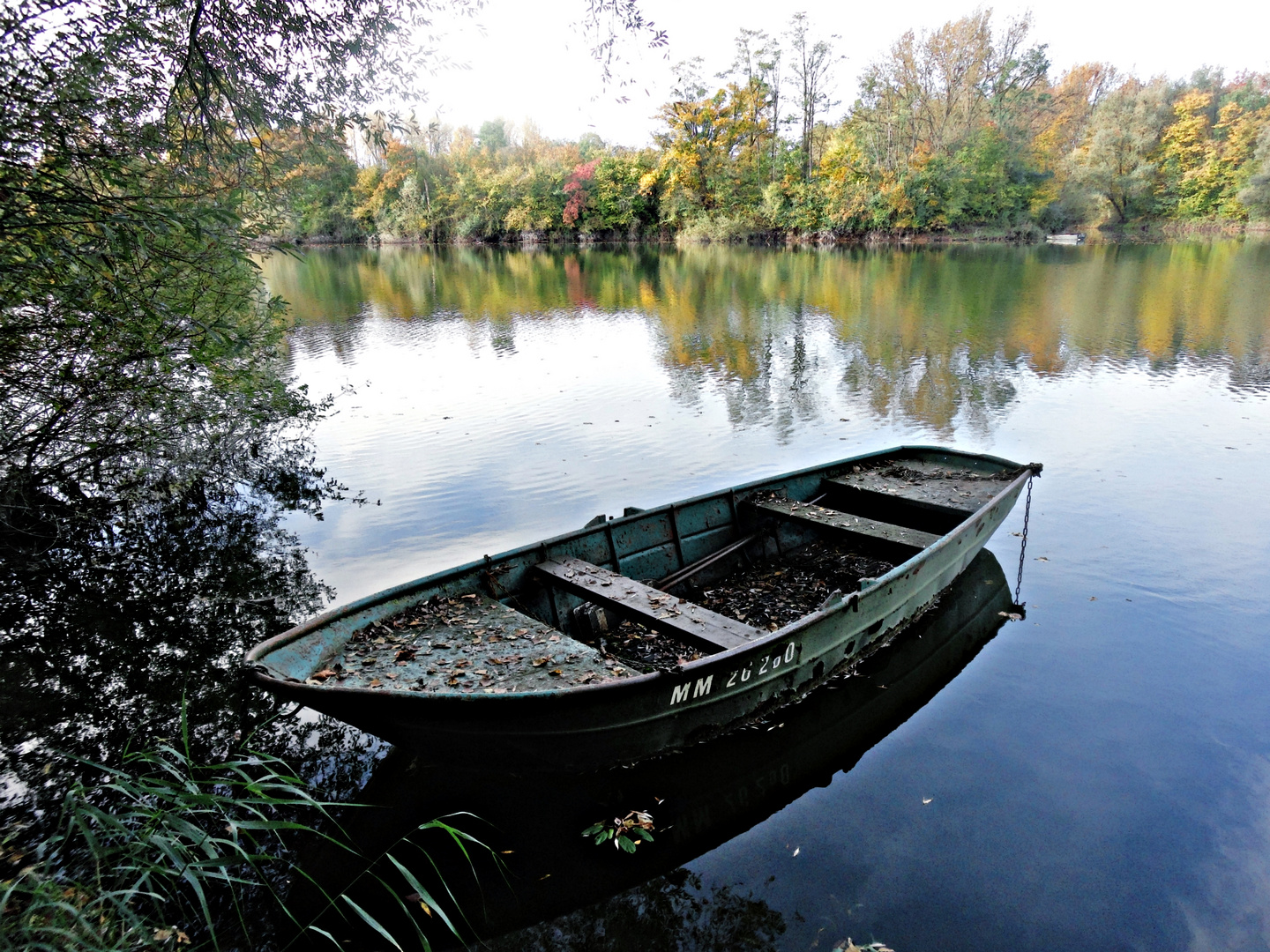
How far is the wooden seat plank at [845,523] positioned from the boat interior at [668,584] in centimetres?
2

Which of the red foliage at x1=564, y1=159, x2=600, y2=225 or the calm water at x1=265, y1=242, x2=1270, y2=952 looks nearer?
the calm water at x1=265, y1=242, x2=1270, y2=952

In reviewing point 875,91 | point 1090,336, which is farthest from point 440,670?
point 875,91

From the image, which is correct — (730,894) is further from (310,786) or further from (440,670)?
(310,786)

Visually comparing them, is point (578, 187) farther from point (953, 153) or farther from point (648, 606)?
point (648, 606)

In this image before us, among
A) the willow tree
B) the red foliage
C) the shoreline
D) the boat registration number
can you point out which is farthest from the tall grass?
the red foliage

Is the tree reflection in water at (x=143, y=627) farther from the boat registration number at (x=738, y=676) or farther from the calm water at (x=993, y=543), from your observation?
the boat registration number at (x=738, y=676)

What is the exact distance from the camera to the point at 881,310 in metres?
26.9

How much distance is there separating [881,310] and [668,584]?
22323 millimetres

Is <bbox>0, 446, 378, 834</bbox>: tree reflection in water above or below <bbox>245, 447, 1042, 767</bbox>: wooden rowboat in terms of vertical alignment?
below

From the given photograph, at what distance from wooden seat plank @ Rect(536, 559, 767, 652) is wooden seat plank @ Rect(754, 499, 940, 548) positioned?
2299 mm

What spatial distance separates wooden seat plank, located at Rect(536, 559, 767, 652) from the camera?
5.70 metres

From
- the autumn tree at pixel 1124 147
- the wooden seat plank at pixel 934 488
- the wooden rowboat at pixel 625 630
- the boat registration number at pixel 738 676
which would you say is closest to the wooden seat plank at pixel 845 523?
the wooden rowboat at pixel 625 630

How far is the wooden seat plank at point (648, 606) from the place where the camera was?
5.70 m

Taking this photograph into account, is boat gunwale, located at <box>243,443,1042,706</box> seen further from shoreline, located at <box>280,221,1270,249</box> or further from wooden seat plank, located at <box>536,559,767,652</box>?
shoreline, located at <box>280,221,1270,249</box>
